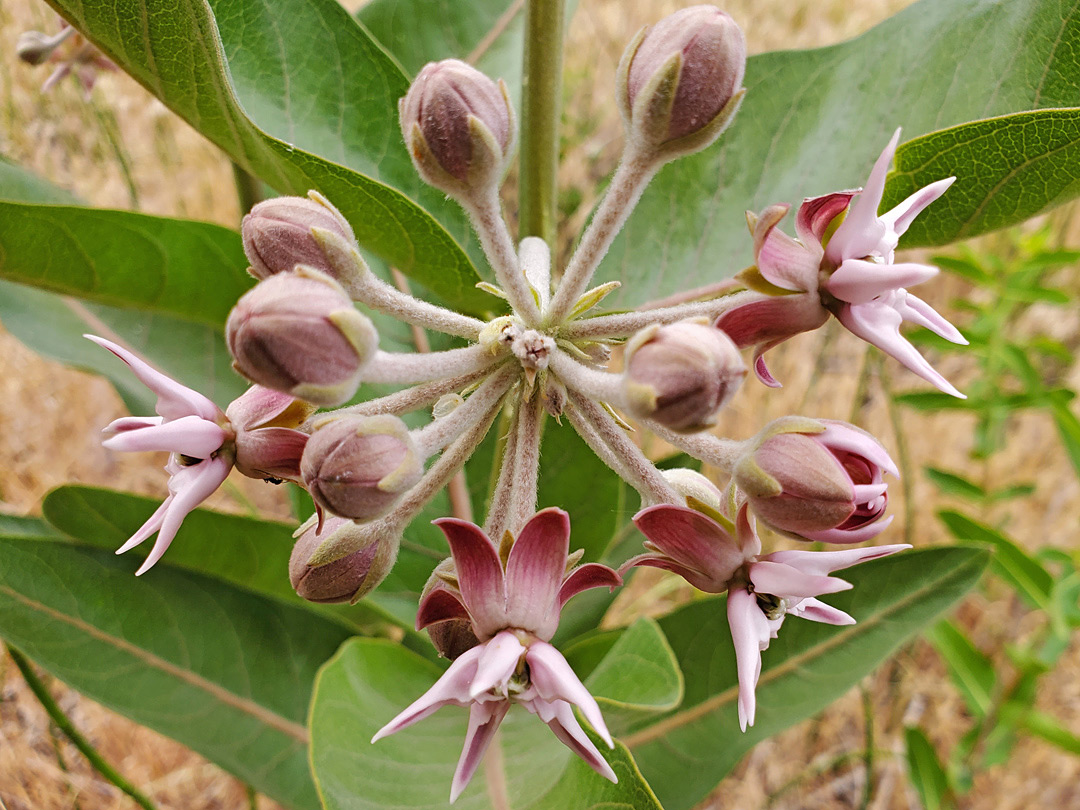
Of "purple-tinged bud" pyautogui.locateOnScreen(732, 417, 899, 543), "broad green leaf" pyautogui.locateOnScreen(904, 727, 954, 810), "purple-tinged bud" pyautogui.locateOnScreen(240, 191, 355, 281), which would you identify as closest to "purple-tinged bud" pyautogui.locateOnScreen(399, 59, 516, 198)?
"purple-tinged bud" pyautogui.locateOnScreen(240, 191, 355, 281)

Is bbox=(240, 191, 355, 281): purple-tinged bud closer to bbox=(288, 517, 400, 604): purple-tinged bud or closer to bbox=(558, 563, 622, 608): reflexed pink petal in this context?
bbox=(288, 517, 400, 604): purple-tinged bud

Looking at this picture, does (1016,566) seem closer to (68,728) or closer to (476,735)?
(476,735)

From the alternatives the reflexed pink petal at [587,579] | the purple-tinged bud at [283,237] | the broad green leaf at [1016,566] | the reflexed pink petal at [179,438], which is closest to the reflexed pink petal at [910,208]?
the reflexed pink petal at [587,579]

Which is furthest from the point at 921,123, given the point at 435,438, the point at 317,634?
the point at 317,634

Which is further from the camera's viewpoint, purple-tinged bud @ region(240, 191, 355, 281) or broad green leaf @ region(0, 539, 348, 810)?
broad green leaf @ region(0, 539, 348, 810)

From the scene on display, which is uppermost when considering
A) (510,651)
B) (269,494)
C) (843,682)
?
(269,494)

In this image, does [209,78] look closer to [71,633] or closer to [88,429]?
[71,633]
